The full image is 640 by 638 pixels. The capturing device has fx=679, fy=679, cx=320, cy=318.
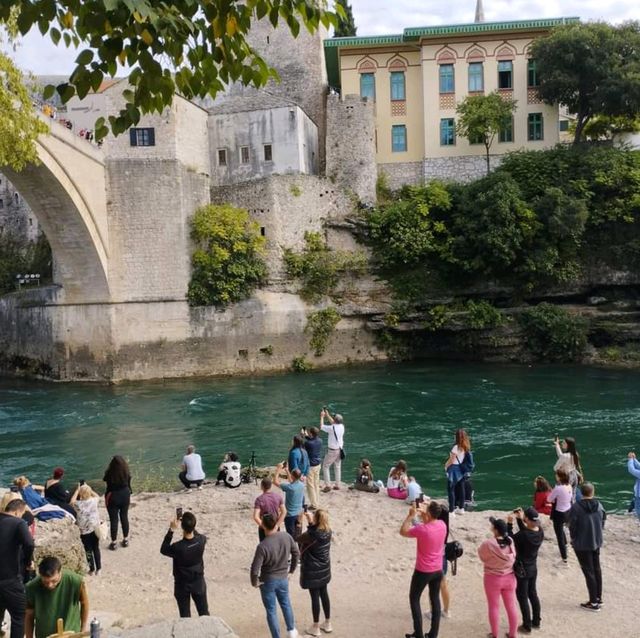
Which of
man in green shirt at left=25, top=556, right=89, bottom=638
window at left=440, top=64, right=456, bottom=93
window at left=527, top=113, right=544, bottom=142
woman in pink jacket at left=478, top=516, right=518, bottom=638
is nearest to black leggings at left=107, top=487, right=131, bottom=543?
man in green shirt at left=25, top=556, right=89, bottom=638

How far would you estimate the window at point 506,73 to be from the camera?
34094mm

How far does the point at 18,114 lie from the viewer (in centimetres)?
1147

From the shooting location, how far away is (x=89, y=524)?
845 cm

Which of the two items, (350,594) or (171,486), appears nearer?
(350,594)

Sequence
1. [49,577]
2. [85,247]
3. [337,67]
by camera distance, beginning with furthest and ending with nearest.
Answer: [337,67] → [85,247] → [49,577]

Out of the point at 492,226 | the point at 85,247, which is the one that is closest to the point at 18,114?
the point at 85,247

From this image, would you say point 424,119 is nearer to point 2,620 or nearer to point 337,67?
point 337,67

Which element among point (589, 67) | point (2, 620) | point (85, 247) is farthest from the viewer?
point (589, 67)

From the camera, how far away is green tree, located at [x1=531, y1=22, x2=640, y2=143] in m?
29.2

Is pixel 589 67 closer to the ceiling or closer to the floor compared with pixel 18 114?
closer to the ceiling

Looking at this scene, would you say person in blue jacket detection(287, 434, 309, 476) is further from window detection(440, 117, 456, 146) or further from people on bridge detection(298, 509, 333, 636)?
window detection(440, 117, 456, 146)

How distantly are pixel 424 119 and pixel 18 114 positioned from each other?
26.5 m

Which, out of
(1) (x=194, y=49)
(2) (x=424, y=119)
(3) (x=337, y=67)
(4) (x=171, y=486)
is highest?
(3) (x=337, y=67)

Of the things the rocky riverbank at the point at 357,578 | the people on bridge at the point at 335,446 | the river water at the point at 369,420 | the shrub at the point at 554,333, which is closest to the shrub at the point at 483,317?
the shrub at the point at 554,333
